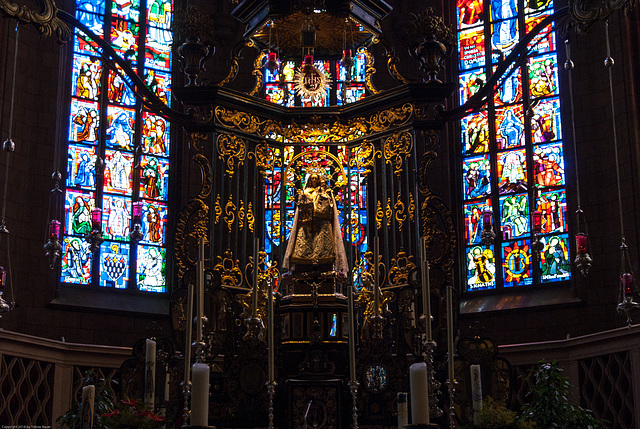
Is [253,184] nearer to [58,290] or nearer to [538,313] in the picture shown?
[58,290]

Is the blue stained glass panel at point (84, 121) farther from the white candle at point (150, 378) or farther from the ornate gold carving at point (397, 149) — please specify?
the white candle at point (150, 378)

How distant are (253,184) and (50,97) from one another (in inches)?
205

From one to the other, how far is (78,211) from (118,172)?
1071 mm

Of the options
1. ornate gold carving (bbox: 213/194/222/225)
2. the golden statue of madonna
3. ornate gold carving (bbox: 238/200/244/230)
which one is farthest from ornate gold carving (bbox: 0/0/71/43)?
the golden statue of madonna

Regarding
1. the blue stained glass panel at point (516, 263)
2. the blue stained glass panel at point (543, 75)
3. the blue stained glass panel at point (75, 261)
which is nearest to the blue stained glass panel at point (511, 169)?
the blue stained glass panel at point (516, 263)

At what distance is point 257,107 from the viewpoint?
11859 mm

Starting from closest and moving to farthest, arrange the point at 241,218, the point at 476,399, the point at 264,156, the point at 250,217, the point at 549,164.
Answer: the point at 476,399 < the point at 241,218 < the point at 250,217 < the point at 264,156 < the point at 549,164

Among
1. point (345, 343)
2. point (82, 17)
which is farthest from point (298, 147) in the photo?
point (82, 17)

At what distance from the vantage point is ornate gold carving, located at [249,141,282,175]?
1189cm

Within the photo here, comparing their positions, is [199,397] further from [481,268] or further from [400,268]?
[481,268]

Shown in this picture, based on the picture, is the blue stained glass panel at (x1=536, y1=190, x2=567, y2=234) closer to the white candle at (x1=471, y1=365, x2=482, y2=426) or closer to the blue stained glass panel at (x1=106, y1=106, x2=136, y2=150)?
the blue stained glass panel at (x1=106, y1=106, x2=136, y2=150)

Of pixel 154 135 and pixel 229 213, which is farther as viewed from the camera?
pixel 154 135

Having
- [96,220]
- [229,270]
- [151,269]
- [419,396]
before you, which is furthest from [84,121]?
[419,396]

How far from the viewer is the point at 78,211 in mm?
15594
